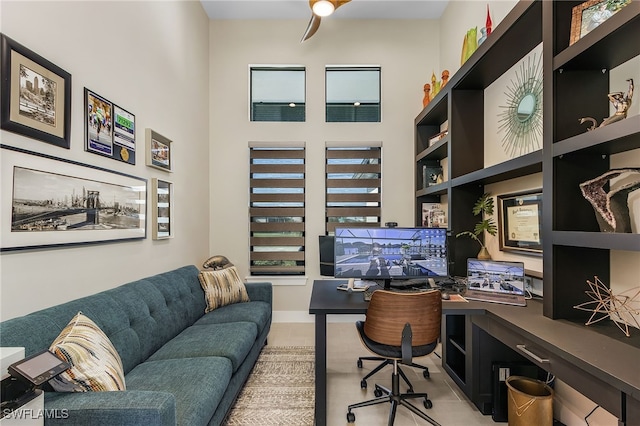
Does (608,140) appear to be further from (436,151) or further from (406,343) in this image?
(436,151)

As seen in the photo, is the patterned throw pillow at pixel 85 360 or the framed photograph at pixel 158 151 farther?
the framed photograph at pixel 158 151

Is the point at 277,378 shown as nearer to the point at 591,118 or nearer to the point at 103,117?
the point at 103,117

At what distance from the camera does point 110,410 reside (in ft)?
3.59

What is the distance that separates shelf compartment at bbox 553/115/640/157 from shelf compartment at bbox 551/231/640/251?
0.42 meters

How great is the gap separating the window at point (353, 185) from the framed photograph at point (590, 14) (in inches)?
107

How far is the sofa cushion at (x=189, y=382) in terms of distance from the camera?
1.45 m

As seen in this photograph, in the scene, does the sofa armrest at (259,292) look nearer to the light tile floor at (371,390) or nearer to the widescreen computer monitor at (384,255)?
the light tile floor at (371,390)

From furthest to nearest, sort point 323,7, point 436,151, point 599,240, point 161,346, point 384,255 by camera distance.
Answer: point 436,151
point 323,7
point 384,255
point 161,346
point 599,240

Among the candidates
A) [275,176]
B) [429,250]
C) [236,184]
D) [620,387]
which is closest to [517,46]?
[429,250]

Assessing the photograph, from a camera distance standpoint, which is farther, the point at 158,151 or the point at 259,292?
the point at 259,292

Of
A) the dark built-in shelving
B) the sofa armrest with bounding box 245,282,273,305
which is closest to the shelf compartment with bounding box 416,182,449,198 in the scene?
the dark built-in shelving

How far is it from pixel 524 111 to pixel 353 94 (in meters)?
2.41

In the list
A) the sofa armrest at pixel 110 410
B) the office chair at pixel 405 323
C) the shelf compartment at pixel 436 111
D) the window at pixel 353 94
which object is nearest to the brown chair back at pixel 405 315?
the office chair at pixel 405 323

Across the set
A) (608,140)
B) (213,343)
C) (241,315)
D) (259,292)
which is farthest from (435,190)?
(213,343)
